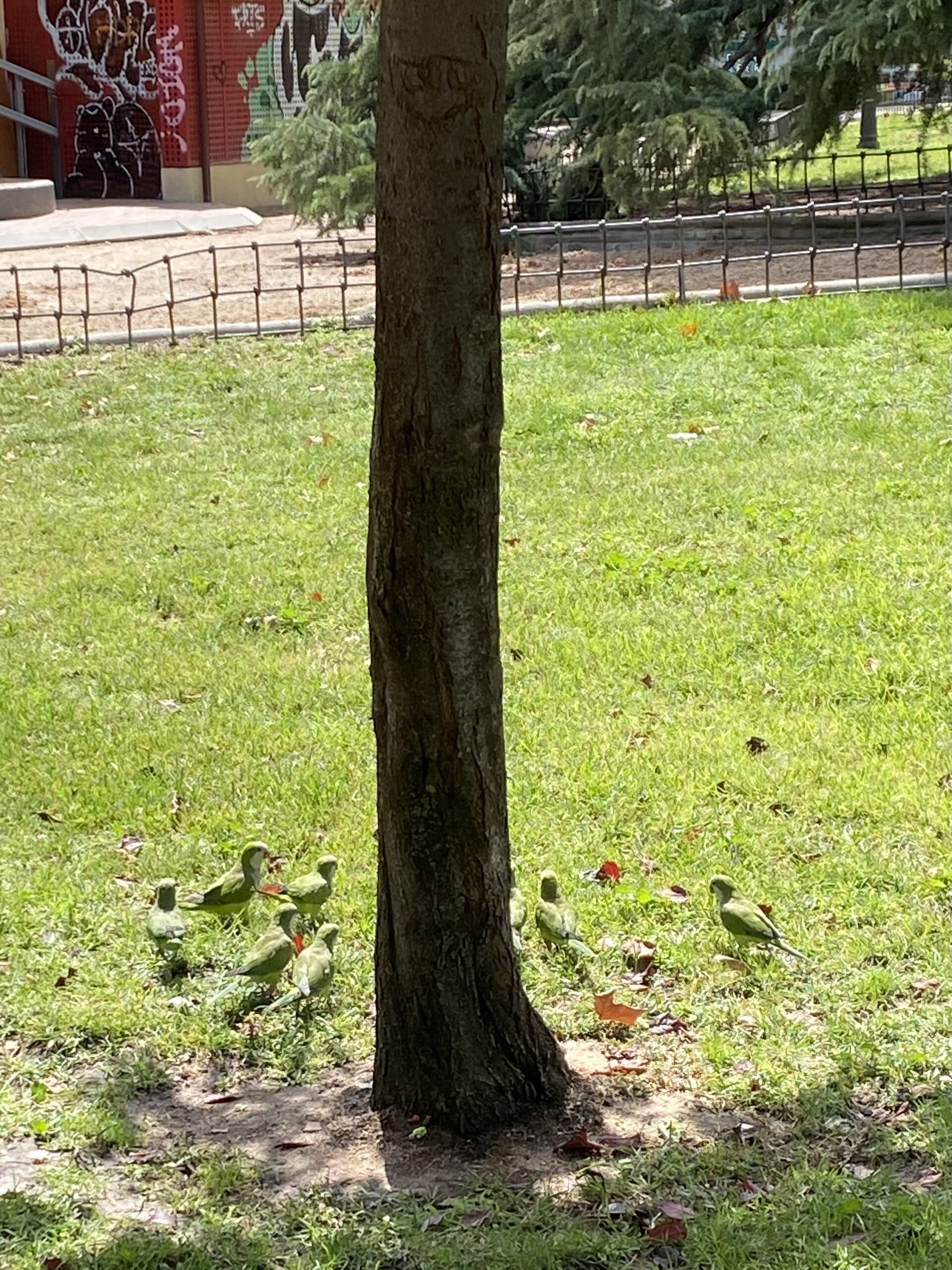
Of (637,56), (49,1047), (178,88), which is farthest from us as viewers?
(178,88)

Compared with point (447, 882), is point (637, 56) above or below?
above

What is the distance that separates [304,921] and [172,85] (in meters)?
23.1

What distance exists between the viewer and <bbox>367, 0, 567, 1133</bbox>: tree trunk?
340 centimetres

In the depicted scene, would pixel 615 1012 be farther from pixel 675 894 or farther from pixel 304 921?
pixel 304 921

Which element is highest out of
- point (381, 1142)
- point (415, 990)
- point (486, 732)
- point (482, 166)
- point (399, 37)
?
point (399, 37)

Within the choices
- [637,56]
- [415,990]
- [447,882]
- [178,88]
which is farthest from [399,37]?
[178,88]

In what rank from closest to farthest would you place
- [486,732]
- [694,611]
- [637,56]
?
[486,732]
[694,611]
[637,56]

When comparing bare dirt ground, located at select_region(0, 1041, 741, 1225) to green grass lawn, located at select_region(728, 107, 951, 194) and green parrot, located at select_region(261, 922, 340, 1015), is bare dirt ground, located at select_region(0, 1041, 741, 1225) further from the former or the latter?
green grass lawn, located at select_region(728, 107, 951, 194)

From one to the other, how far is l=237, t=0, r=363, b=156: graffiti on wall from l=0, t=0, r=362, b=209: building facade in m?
0.02

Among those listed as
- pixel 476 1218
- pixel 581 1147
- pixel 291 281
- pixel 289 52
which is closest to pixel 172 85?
pixel 289 52

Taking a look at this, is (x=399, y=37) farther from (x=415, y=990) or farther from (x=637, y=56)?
(x=637, y=56)

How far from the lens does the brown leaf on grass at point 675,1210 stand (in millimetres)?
3408

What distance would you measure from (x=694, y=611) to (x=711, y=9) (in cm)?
1165

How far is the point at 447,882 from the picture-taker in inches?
149
